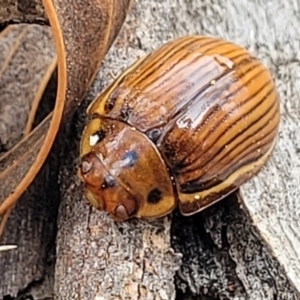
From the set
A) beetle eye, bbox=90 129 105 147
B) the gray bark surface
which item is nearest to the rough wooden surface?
the gray bark surface

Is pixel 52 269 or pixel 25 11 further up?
pixel 25 11

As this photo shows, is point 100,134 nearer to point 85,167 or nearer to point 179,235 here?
point 85,167

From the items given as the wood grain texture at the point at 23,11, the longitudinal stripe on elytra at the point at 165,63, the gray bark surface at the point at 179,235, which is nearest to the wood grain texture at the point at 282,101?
the gray bark surface at the point at 179,235

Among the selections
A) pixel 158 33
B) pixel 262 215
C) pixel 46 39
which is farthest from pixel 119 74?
pixel 262 215

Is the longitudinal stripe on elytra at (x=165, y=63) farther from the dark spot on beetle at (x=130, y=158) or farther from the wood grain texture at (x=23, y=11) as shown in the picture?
the wood grain texture at (x=23, y=11)

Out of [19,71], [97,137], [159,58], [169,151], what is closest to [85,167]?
[97,137]

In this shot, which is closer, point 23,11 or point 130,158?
point 130,158

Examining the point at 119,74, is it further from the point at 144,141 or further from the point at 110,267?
the point at 110,267
